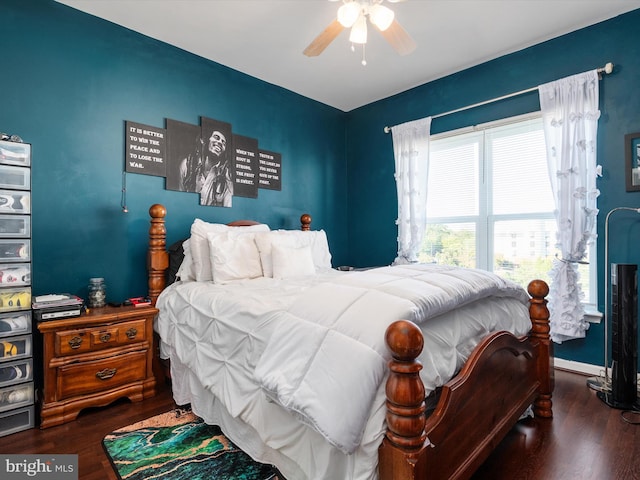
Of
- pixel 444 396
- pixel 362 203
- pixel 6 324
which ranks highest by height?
pixel 362 203

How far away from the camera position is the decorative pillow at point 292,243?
2732mm

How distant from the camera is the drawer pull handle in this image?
7.11ft

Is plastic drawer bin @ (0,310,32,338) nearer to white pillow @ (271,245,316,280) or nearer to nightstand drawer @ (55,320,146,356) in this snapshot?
nightstand drawer @ (55,320,146,356)

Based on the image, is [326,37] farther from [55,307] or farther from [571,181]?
[55,307]

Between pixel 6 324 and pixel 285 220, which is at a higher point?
pixel 285 220

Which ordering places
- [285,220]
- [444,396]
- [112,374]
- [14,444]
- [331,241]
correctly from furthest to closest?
[331,241], [285,220], [112,374], [14,444], [444,396]

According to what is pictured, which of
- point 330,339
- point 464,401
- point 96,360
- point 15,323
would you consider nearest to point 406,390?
point 330,339

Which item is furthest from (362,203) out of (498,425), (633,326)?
(498,425)

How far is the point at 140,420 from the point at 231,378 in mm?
832

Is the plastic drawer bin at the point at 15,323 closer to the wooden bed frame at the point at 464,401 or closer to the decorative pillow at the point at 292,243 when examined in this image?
the decorative pillow at the point at 292,243

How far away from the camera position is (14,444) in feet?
5.95

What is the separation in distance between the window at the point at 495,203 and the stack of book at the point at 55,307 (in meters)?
3.18

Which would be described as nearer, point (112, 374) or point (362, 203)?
point (112, 374)

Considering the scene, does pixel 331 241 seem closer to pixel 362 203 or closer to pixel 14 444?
pixel 362 203
